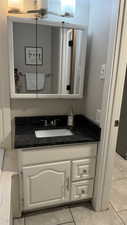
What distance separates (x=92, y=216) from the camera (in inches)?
65.8

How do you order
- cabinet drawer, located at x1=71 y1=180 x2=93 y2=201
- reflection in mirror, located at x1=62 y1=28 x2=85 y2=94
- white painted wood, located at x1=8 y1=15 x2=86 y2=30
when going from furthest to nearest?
reflection in mirror, located at x1=62 y1=28 x2=85 y2=94 → cabinet drawer, located at x1=71 y1=180 x2=93 y2=201 → white painted wood, located at x1=8 y1=15 x2=86 y2=30

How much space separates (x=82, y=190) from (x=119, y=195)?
59cm

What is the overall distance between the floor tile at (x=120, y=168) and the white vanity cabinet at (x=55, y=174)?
804 mm

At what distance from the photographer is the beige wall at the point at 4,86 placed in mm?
1558

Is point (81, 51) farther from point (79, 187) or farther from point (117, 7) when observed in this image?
point (79, 187)

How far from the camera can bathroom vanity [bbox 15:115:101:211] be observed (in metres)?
1.44

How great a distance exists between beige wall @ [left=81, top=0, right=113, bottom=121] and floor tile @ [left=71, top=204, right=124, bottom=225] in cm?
96

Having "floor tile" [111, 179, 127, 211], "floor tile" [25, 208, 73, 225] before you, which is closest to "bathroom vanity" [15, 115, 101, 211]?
"floor tile" [25, 208, 73, 225]

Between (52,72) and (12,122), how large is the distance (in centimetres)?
70

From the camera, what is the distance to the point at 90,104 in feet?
6.11

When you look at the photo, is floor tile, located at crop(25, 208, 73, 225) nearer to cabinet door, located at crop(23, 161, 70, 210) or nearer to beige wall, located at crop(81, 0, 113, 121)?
cabinet door, located at crop(23, 161, 70, 210)

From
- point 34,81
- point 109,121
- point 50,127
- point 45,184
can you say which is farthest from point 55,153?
point 34,81

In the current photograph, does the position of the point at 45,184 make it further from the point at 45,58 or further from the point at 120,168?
the point at 120,168

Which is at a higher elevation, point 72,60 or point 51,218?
point 72,60
